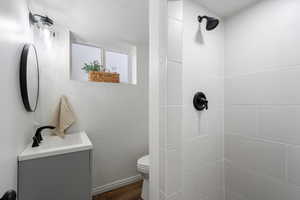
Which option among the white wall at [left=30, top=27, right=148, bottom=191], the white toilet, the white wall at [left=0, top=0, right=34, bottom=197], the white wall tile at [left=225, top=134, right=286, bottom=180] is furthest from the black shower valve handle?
the white wall at [left=30, top=27, right=148, bottom=191]

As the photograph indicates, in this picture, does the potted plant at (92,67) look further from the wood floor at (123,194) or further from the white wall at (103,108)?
the wood floor at (123,194)

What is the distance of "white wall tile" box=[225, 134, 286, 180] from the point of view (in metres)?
0.87

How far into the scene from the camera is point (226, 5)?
100 cm

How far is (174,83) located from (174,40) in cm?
26

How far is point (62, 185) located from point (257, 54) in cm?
180

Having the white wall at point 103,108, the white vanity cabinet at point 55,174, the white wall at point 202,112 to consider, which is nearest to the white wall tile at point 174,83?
the white wall at point 202,112

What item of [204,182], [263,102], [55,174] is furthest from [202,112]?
[55,174]

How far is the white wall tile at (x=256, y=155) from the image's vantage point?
87 cm

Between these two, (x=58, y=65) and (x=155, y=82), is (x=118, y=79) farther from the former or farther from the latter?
(x=155, y=82)

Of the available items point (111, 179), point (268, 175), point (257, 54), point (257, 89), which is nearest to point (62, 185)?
point (111, 179)

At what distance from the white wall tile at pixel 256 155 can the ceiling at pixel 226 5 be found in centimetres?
101

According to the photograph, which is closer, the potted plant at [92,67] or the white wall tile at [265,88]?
the white wall tile at [265,88]

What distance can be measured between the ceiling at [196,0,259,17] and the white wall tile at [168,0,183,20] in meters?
0.28

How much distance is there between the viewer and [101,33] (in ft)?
6.11
